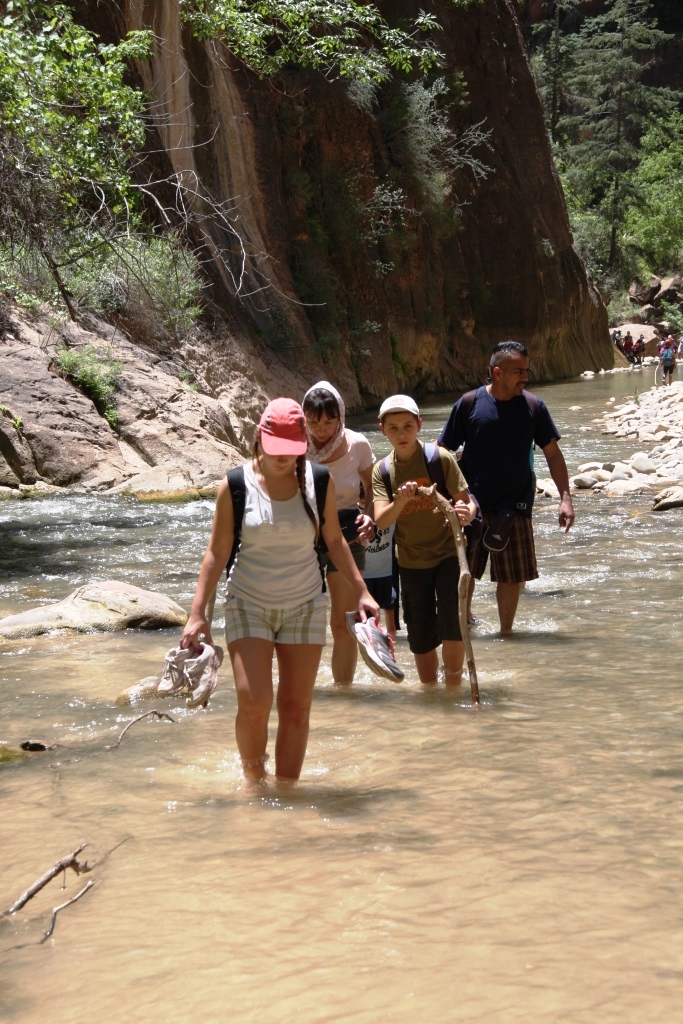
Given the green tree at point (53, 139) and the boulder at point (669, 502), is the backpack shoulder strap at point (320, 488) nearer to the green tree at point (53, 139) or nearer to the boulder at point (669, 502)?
the green tree at point (53, 139)

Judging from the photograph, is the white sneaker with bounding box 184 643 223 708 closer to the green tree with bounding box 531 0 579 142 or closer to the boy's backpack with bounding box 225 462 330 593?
the boy's backpack with bounding box 225 462 330 593

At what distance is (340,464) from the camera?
5988mm

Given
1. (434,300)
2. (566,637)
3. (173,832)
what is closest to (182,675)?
(173,832)

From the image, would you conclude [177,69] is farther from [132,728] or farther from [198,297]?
[132,728]

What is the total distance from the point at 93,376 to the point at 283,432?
13.0 m

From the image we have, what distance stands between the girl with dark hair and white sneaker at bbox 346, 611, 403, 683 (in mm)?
1184

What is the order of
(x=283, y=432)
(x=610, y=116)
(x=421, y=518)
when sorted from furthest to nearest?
1. (x=610, y=116)
2. (x=421, y=518)
3. (x=283, y=432)

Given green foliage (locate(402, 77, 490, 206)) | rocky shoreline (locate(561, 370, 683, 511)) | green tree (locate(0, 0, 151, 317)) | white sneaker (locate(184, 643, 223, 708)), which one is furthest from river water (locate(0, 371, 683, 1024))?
green foliage (locate(402, 77, 490, 206))

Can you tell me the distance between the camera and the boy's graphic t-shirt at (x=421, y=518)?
5.83 metres

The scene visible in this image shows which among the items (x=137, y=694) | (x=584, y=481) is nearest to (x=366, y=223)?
(x=584, y=481)

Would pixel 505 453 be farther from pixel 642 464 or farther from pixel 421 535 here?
pixel 642 464

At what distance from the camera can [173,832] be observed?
13.8ft

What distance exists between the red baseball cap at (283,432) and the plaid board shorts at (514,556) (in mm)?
2925

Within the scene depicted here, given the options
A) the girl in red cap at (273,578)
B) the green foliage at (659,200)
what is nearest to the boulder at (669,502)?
the girl in red cap at (273,578)
